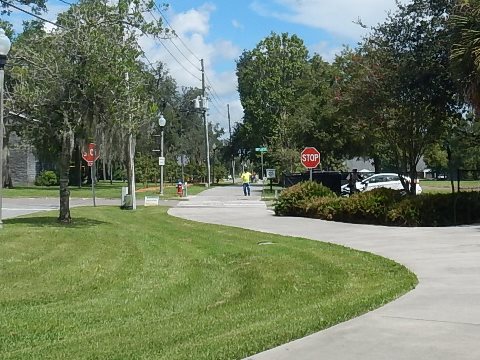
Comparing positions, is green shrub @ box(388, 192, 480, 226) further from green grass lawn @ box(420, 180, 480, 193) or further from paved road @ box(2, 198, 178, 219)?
paved road @ box(2, 198, 178, 219)

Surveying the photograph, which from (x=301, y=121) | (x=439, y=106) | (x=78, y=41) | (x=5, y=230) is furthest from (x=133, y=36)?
(x=301, y=121)

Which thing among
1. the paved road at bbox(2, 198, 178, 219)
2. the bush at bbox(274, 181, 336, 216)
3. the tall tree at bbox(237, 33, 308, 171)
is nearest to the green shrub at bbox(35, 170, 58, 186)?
the tall tree at bbox(237, 33, 308, 171)

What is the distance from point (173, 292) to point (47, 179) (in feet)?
182

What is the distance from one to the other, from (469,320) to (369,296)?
1626 millimetres

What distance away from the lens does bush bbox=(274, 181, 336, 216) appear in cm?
2423

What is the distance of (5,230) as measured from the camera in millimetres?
16344

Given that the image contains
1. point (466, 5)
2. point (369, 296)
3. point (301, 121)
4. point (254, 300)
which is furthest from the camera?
point (301, 121)

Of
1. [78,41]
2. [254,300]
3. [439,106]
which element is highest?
[78,41]

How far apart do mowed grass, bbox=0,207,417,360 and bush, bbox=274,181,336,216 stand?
7812mm

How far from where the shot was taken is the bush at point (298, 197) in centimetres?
2423

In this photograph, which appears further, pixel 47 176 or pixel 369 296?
pixel 47 176

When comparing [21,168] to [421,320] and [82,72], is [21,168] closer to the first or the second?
[82,72]

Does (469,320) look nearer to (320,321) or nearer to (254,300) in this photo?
(320,321)

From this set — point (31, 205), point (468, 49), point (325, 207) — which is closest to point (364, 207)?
point (325, 207)
